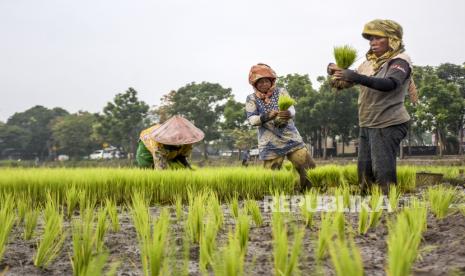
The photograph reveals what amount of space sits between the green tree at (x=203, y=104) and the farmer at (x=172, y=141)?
3314 cm

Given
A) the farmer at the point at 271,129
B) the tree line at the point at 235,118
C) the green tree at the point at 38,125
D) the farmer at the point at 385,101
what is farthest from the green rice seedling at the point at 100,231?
the green tree at the point at 38,125

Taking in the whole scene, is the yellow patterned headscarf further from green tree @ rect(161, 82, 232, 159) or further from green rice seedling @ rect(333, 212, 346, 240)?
green tree @ rect(161, 82, 232, 159)

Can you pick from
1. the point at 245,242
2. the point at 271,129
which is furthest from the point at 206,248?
the point at 271,129

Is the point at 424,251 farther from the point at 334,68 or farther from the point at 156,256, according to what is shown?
the point at 334,68

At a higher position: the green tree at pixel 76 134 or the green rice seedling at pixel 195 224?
the green tree at pixel 76 134

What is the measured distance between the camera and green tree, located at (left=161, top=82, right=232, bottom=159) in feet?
130

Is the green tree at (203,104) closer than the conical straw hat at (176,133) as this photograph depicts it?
No

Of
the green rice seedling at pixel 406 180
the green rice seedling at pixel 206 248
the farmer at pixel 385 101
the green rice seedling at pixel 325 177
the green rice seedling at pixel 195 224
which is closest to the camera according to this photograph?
the green rice seedling at pixel 206 248

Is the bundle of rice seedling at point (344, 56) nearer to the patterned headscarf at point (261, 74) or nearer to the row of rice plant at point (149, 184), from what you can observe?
the patterned headscarf at point (261, 74)

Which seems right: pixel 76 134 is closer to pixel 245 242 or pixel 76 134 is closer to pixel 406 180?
pixel 406 180

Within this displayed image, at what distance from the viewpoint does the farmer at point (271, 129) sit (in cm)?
448

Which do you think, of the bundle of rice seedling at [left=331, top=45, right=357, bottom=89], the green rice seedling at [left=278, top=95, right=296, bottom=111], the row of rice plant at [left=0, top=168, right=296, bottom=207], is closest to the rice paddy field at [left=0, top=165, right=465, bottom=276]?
the row of rice plant at [left=0, top=168, right=296, bottom=207]

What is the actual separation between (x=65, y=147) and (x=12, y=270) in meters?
47.4

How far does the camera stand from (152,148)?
5902 mm
